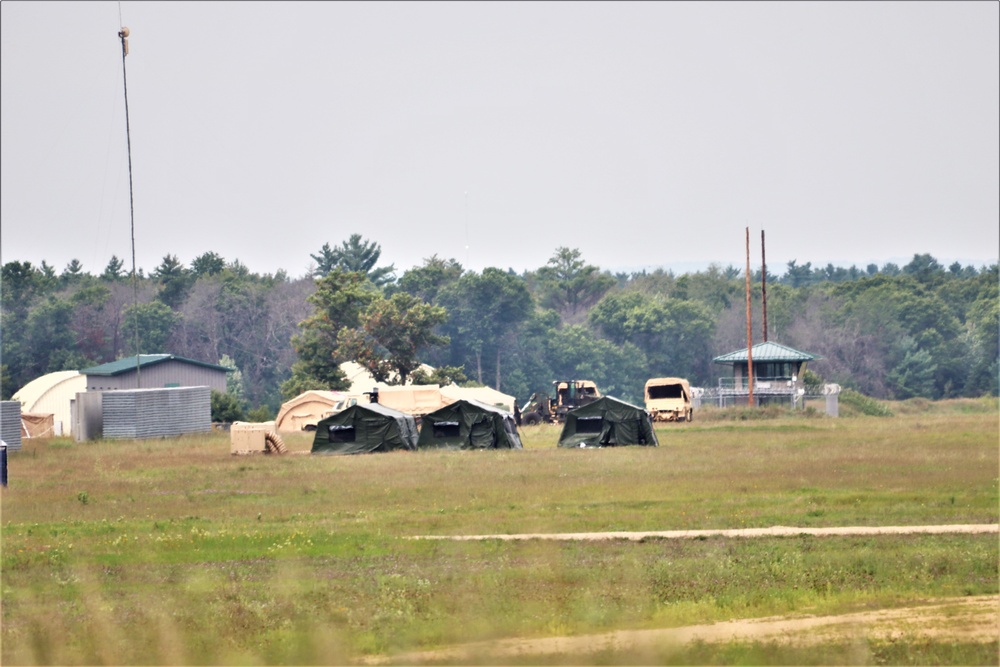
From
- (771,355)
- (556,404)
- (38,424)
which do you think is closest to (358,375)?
(556,404)

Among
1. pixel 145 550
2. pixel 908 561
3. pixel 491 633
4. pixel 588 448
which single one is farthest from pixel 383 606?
pixel 588 448

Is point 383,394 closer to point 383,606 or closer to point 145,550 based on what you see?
point 145,550

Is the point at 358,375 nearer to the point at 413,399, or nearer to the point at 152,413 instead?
the point at 413,399

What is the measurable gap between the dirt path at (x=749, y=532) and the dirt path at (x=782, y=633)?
17.9ft

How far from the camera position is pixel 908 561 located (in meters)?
18.1

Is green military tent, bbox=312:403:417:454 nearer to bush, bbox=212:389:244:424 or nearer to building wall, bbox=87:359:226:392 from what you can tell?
building wall, bbox=87:359:226:392

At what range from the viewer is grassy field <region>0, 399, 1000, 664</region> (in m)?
14.4

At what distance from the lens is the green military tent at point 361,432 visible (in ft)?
139

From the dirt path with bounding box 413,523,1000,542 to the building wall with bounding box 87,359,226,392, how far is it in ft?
145

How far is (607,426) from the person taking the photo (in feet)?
144

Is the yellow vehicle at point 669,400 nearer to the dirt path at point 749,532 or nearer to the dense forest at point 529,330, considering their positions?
the dense forest at point 529,330

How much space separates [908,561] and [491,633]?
7.05 meters

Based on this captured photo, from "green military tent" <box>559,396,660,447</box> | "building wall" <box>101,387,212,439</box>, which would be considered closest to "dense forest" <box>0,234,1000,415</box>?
"building wall" <box>101,387,212,439</box>

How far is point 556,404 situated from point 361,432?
24.1 meters
